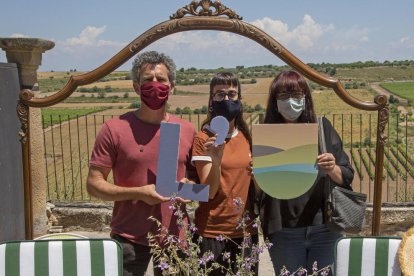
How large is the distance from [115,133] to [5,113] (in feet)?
9.38

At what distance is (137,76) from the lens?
8.09 ft

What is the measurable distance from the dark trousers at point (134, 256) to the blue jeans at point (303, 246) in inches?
24.6

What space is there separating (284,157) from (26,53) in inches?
142

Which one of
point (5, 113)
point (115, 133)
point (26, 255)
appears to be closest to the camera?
point (26, 255)

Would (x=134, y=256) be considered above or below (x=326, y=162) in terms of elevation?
below

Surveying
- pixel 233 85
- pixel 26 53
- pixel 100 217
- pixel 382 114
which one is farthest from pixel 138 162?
pixel 100 217

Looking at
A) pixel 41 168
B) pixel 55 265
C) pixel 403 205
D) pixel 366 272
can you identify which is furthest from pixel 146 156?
pixel 403 205

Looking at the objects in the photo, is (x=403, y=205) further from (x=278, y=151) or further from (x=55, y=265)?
(x=55, y=265)

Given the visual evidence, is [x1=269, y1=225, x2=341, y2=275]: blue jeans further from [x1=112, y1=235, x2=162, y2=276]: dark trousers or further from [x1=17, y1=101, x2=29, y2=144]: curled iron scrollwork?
[x1=17, y1=101, x2=29, y2=144]: curled iron scrollwork

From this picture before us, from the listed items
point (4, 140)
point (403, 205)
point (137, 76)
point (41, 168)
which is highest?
point (137, 76)

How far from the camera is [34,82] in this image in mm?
5289

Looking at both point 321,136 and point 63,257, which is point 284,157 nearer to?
point 321,136

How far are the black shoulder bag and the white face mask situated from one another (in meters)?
0.13

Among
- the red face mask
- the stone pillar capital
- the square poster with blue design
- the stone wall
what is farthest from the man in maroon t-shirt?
the stone wall
